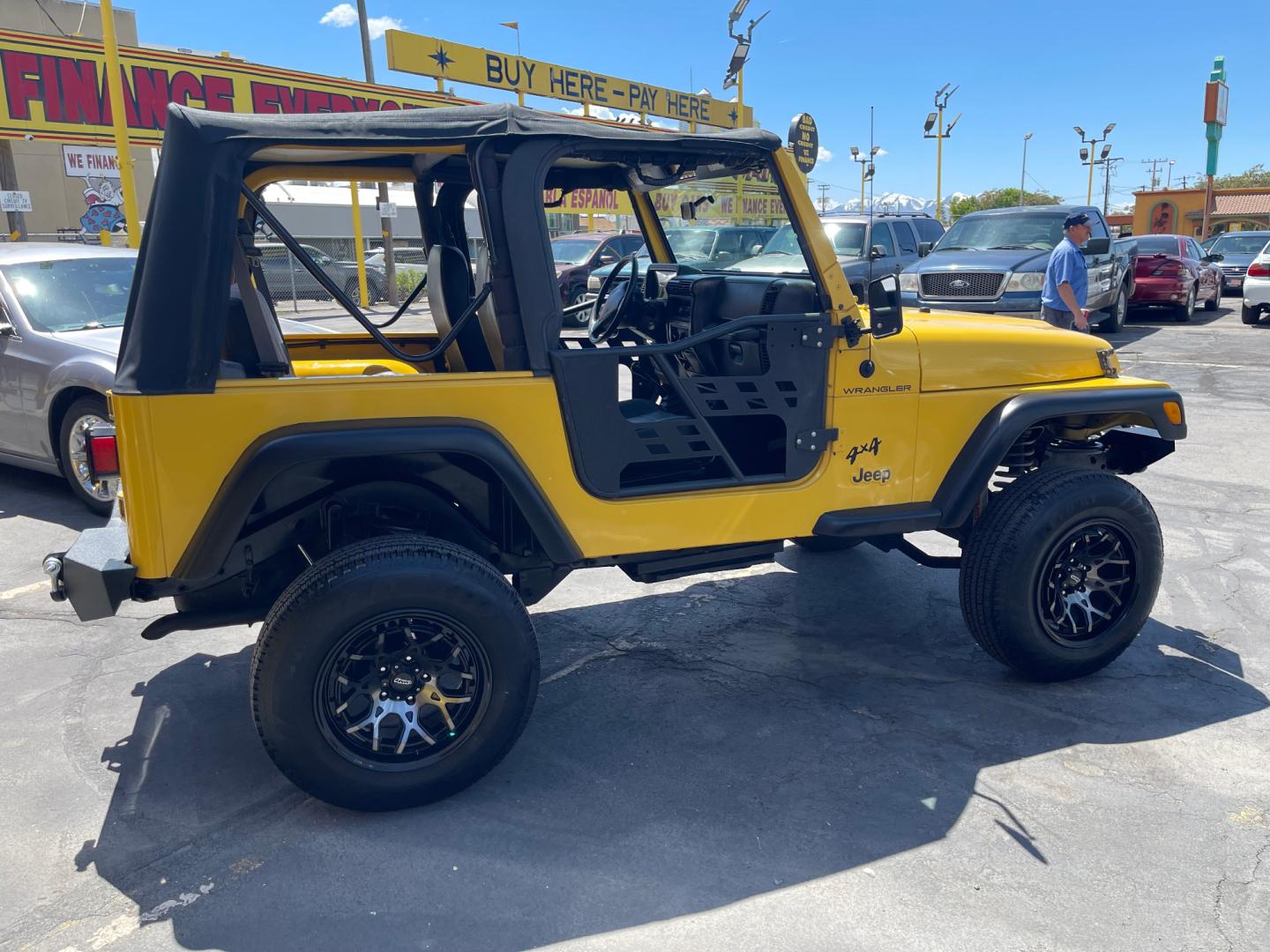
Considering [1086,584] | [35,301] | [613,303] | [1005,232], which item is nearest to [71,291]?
[35,301]

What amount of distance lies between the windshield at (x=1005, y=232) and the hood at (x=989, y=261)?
0.82 feet

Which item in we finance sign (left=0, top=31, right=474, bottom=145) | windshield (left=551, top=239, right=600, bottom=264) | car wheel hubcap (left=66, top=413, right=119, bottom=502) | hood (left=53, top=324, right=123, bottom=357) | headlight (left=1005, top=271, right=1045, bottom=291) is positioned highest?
we finance sign (left=0, top=31, right=474, bottom=145)

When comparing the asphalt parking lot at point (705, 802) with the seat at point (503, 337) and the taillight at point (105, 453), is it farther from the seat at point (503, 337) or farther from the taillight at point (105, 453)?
the seat at point (503, 337)

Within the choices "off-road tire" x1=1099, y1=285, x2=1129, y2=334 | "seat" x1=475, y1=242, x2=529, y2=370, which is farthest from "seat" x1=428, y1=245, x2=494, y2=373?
"off-road tire" x1=1099, y1=285, x2=1129, y2=334

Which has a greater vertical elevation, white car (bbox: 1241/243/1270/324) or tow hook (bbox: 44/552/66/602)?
white car (bbox: 1241/243/1270/324)

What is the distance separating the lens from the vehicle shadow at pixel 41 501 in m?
6.10

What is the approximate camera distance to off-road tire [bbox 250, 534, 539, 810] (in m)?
2.86

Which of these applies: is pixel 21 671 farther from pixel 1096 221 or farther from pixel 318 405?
pixel 1096 221

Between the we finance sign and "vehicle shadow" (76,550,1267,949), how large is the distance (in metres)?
14.1

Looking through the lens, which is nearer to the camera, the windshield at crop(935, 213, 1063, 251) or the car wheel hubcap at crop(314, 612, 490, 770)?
the car wheel hubcap at crop(314, 612, 490, 770)

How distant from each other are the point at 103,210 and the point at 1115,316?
977 inches

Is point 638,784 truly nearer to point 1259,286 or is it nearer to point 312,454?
point 312,454

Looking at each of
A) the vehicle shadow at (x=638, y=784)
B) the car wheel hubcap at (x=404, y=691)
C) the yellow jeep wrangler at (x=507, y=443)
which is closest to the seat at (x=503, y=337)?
the yellow jeep wrangler at (x=507, y=443)

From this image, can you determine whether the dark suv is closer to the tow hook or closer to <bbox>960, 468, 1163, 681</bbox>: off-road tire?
<bbox>960, 468, 1163, 681</bbox>: off-road tire
